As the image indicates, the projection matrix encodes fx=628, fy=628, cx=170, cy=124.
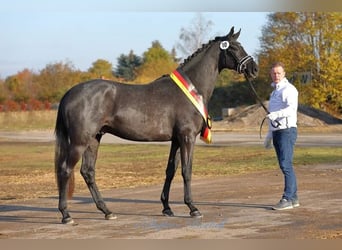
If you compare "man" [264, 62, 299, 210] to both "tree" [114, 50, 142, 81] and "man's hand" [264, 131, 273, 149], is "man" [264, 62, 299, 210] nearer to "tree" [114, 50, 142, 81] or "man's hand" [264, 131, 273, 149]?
"man's hand" [264, 131, 273, 149]

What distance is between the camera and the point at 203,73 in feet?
32.9

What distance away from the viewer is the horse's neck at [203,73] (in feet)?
32.7

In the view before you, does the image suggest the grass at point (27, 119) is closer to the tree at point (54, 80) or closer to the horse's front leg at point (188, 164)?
the tree at point (54, 80)

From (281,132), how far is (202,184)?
4211 mm

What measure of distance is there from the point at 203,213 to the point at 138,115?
192 centimetres

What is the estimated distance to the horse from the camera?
30.4ft

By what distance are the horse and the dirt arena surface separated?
46cm

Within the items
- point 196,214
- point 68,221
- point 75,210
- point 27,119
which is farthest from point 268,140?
point 27,119

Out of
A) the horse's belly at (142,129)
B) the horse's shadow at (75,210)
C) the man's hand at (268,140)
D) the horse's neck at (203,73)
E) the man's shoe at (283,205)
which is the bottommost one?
the horse's shadow at (75,210)

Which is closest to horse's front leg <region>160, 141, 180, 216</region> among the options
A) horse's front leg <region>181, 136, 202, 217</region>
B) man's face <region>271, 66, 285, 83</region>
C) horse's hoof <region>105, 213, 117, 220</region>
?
horse's front leg <region>181, 136, 202, 217</region>

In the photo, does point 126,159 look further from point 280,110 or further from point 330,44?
point 330,44

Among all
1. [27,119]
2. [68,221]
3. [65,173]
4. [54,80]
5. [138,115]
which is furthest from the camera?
[54,80]

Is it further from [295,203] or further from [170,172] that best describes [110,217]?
[295,203]

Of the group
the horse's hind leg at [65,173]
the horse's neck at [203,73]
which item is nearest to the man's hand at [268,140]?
the horse's neck at [203,73]
